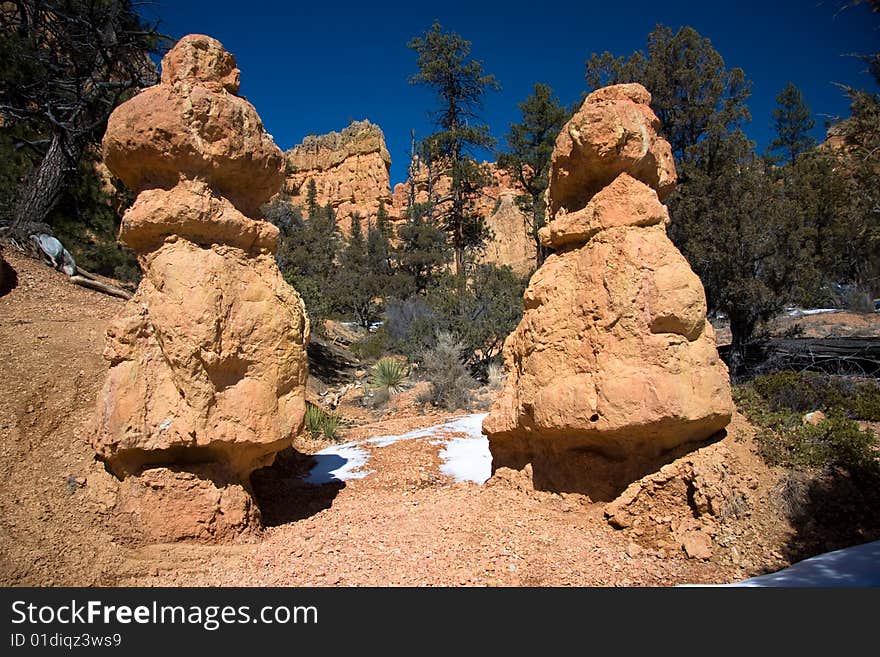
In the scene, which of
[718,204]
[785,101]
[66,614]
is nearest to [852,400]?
[718,204]

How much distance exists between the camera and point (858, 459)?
4434 mm

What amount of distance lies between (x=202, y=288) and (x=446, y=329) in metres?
12.1

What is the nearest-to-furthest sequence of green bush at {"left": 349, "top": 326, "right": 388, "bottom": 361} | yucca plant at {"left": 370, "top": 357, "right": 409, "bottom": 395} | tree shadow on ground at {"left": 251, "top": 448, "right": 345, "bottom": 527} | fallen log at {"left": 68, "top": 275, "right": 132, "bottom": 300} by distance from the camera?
tree shadow on ground at {"left": 251, "top": 448, "right": 345, "bottom": 527} → fallen log at {"left": 68, "top": 275, "right": 132, "bottom": 300} → yucca plant at {"left": 370, "top": 357, "right": 409, "bottom": 395} → green bush at {"left": 349, "top": 326, "right": 388, "bottom": 361}

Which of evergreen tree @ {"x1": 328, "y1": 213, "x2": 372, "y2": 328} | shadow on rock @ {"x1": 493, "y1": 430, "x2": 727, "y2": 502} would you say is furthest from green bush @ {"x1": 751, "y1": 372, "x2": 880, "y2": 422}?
evergreen tree @ {"x1": 328, "y1": 213, "x2": 372, "y2": 328}

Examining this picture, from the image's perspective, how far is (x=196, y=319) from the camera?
418 cm

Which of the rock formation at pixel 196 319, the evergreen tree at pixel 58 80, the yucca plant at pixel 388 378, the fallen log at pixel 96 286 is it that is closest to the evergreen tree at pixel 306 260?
the yucca plant at pixel 388 378

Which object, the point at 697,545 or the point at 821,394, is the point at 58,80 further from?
the point at 821,394

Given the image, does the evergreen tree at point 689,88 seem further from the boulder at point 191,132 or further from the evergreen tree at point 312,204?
the evergreen tree at point 312,204

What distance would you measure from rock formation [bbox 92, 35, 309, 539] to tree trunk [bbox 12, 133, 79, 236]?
576 centimetres

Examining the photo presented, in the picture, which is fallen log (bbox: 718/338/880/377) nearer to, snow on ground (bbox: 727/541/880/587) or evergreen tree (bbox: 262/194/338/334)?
snow on ground (bbox: 727/541/880/587)

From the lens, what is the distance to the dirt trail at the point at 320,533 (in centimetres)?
355

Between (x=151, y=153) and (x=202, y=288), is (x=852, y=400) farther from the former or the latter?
(x=151, y=153)

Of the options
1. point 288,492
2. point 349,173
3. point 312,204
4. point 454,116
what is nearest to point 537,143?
point 454,116

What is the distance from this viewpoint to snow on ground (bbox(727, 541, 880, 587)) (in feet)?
9.77
